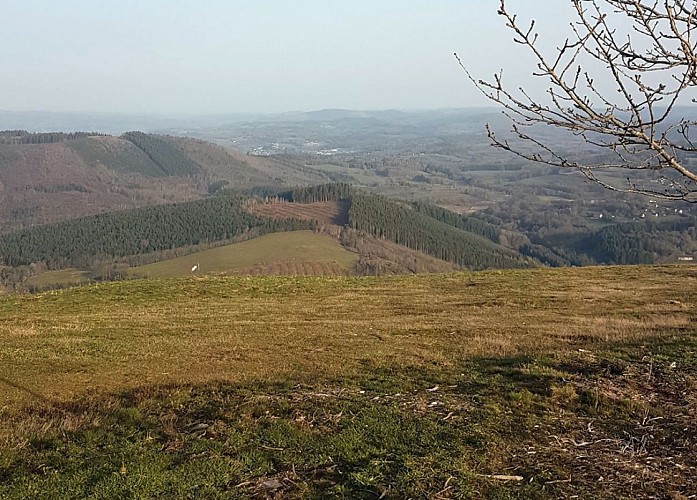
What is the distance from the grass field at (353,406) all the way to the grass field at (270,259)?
7474 centimetres

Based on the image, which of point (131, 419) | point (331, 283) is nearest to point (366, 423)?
point (131, 419)

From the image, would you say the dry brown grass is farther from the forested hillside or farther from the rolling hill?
the forested hillside

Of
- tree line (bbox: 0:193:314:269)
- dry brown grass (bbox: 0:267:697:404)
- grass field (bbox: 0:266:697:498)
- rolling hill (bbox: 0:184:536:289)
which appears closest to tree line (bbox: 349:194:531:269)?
rolling hill (bbox: 0:184:536:289)

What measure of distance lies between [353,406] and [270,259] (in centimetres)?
9445

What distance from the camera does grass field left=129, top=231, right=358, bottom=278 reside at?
3770 inches

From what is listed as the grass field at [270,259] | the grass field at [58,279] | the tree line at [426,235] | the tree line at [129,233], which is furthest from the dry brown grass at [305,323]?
the tree line at [129,233]

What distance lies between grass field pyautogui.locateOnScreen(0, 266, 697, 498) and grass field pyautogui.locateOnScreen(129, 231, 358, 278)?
74.7 meters

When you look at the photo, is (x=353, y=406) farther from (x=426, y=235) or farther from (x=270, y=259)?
(x=426, y=235)

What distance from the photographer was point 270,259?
335 ft

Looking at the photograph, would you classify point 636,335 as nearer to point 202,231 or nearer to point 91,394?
point 91,394

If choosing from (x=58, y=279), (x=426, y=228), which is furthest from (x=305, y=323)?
(x=426, y=228)

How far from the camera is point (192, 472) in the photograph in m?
6.58

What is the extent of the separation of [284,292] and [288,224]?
109 meters

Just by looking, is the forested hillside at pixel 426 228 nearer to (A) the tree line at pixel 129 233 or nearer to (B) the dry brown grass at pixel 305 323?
(A) the tree line at pixel 129 233
